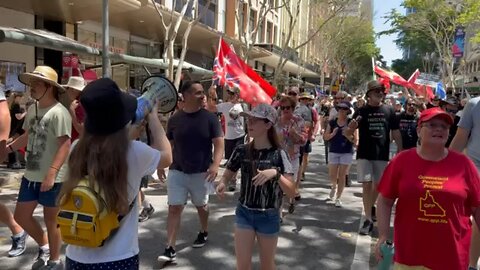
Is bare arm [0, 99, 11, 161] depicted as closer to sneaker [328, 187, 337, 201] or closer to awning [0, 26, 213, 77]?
sneaker [328, 187, 337, 201]

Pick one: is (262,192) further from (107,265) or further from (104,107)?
(104,107)

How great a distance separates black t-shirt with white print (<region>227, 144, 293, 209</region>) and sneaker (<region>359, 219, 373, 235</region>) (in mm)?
2740

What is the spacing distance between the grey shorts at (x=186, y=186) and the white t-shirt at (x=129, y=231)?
95.6 inches

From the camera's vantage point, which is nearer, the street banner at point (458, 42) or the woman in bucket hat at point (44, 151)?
the woman in bucket hat at point (44, 151)

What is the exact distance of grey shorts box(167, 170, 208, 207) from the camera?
4.94 m

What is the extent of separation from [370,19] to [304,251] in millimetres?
46383

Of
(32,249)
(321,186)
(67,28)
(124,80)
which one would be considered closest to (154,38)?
(124,80)

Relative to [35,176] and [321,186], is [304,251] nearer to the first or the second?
[35,176]

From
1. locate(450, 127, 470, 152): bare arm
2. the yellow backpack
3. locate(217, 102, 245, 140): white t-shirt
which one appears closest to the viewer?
the yellow backpack

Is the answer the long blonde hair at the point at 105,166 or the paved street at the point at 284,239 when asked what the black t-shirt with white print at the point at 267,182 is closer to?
the paved street at the point at 284,239

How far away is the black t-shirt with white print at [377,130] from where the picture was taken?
6.13 metres

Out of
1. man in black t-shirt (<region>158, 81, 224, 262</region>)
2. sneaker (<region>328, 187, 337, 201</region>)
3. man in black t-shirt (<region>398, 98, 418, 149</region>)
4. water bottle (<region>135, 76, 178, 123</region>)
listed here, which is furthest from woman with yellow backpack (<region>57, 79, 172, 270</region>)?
man in black t-shirt (<region>398, 98, 418, 149</region>)

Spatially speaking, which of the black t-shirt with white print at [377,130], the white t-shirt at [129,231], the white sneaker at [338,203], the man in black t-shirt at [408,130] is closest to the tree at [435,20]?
the man in black t-shirt at [408,130]

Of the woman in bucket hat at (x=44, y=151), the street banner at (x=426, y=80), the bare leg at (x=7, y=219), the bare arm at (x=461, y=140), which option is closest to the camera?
the woman in bucket hat at (x=44, y=151)
